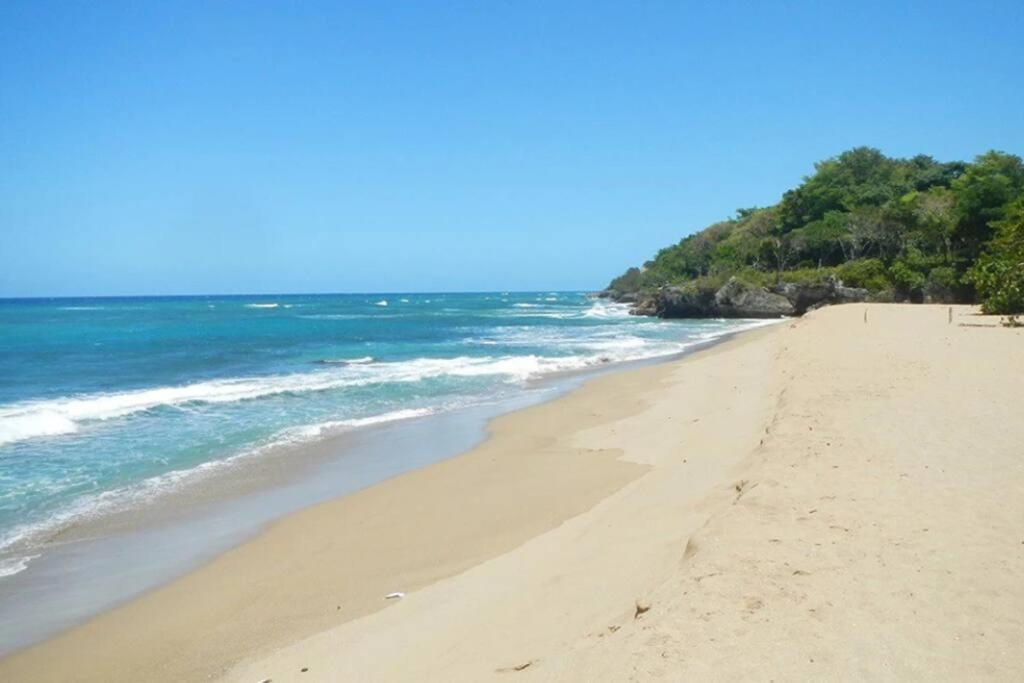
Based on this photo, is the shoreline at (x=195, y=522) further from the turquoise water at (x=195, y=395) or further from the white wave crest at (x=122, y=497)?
the turquoise water at (x=195, y=395)

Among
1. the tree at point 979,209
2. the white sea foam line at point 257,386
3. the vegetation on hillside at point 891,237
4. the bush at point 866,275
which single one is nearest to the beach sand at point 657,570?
the white sea foam line at point 257,386

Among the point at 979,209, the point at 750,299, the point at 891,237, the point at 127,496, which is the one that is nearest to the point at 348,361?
the point at 127,496

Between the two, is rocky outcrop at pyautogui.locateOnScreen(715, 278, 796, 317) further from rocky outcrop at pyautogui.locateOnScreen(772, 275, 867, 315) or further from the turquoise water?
the turquoise water

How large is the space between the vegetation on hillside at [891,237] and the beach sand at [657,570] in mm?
19086

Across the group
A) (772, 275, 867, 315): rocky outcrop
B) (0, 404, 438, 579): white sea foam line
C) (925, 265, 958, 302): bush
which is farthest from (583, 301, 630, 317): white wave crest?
(0, 404, 438, 579): white sea foam line

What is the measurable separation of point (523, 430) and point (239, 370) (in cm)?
1684

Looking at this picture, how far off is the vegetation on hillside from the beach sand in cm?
1909

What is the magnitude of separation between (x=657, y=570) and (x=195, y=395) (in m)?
17.8

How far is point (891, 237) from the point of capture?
172ft

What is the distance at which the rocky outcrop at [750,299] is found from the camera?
165 feet

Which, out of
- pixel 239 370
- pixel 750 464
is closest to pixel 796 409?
pixel 750 464

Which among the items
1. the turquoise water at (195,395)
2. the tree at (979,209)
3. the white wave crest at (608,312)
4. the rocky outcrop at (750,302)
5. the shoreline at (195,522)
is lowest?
the shoreline at (195,522)

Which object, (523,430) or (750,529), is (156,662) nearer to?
(750,529)

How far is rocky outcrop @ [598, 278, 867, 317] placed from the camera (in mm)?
50388
